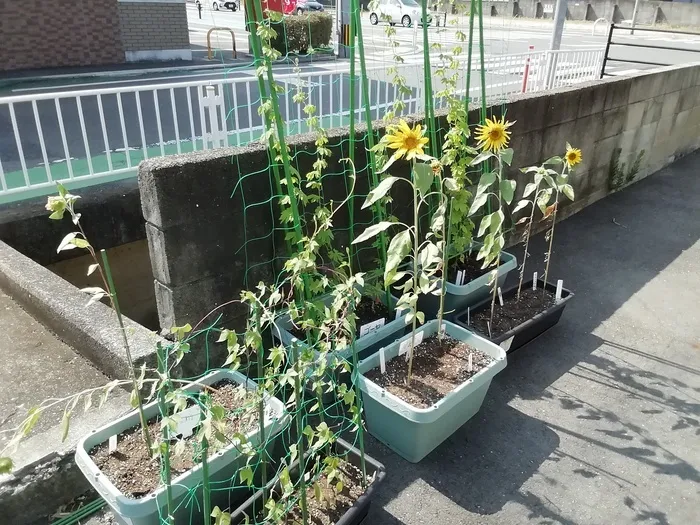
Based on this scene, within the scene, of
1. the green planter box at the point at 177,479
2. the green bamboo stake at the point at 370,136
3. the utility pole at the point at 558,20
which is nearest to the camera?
the green planter box at the point at 177,479

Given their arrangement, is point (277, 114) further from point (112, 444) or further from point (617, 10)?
point (617, 10)

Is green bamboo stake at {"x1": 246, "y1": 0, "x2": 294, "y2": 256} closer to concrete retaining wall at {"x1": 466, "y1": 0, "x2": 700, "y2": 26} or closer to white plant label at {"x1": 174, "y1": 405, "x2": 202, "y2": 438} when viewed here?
white plant label at {"x1": 174, "y1": 405, "x2": 202, "y2": 438}

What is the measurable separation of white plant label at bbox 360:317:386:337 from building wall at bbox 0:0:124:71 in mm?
11220

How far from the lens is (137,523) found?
1.74 meters

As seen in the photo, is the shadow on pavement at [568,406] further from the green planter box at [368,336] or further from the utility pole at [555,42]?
the utility pole at [555,42]

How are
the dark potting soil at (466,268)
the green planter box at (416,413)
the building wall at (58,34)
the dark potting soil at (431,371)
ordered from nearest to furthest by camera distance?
the green planter box at (416,413) < the dark potting soil at (431,371) < the dark potting soil at (466,268) < the building wall at (58,34)

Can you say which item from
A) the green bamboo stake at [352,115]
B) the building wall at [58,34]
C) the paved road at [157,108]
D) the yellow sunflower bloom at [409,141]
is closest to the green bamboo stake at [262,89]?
the paved road at [157,108]

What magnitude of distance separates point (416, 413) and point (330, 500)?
484 millimetres

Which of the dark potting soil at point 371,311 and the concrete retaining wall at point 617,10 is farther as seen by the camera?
the concrete retaining wall at point 617,10

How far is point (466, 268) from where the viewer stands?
3.51m

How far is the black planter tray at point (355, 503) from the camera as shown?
6.10 feet

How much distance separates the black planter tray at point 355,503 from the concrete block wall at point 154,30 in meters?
12.8

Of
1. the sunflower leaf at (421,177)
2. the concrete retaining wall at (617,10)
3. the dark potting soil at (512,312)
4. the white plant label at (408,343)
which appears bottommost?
the dark potting soil at (512,312)

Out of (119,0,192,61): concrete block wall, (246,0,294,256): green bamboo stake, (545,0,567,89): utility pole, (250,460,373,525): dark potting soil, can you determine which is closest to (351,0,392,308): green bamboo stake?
(246,0,294,256): green bamboo stake
